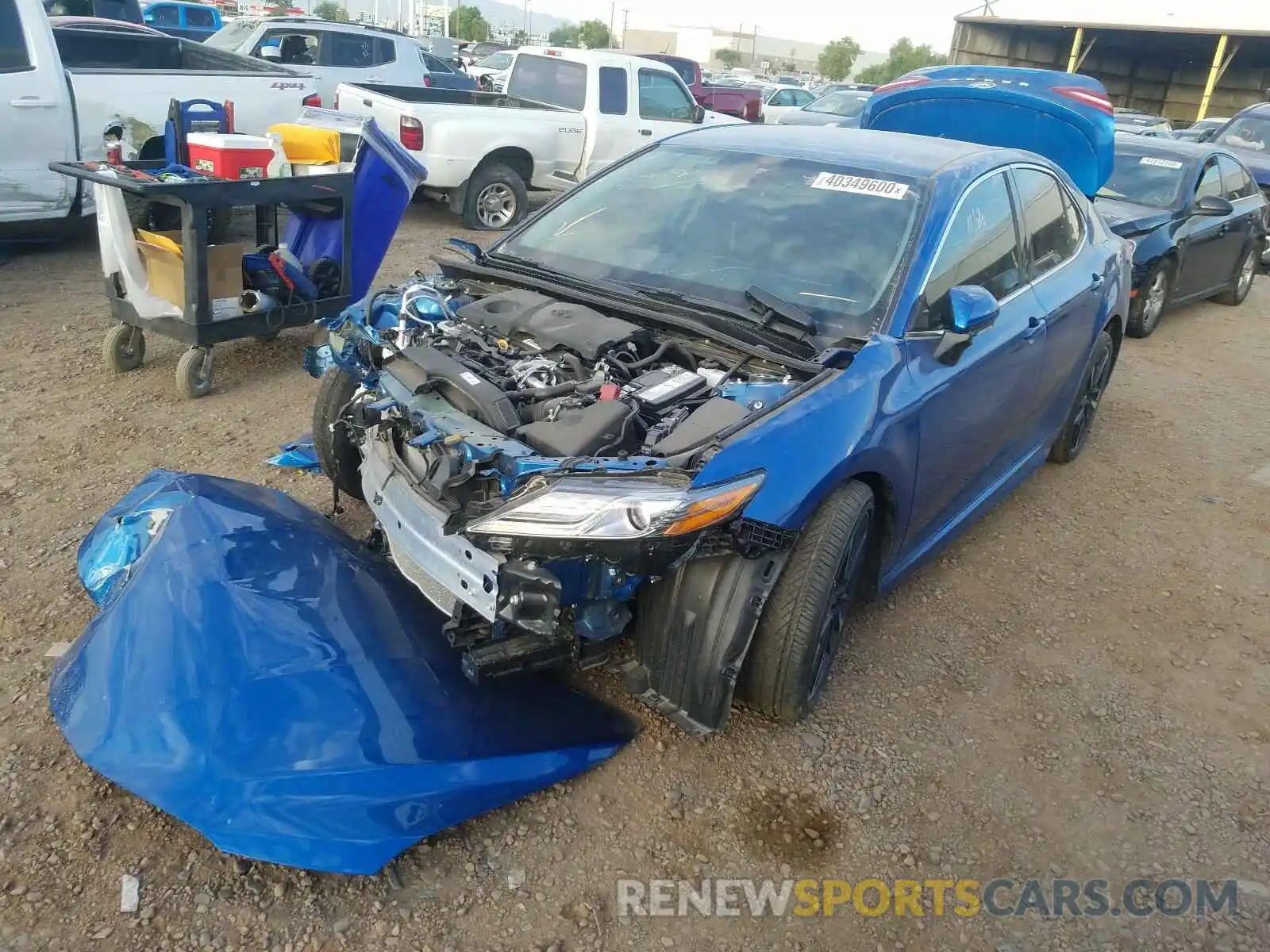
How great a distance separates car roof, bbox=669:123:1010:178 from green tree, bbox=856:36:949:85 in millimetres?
55358

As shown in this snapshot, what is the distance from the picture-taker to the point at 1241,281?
971cm

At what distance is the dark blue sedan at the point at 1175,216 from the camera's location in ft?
25.3

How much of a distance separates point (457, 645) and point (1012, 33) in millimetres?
34821

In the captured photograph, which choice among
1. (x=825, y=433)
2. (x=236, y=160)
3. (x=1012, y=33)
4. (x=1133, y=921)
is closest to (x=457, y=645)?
(x=825, y=433)

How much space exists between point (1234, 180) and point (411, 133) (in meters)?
7.77

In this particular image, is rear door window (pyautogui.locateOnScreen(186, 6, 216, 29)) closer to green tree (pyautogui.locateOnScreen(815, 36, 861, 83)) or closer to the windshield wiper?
the windshield wiper

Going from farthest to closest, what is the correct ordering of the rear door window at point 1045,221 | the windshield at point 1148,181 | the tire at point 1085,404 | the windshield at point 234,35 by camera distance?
the windshield at point 234,35, the windshield at point 1148,181, the tire at point 1085,404, the rear door window at point 1045,221

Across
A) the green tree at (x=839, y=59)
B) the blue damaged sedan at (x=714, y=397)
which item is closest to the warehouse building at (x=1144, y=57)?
the blue damaged sedan at (x=714, y=397)

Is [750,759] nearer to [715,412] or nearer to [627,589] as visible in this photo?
[627,589]

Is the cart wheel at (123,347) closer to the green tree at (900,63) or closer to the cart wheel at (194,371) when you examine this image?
the cart wheel at (194,371)

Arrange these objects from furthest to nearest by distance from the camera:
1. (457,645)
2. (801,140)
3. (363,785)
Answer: (801,140)
(457,645)
(363,785)

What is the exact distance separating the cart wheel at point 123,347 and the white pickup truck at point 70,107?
1.29 m

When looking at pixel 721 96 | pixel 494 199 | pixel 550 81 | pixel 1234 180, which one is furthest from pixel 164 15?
pixel 1234 180

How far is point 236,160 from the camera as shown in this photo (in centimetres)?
529
